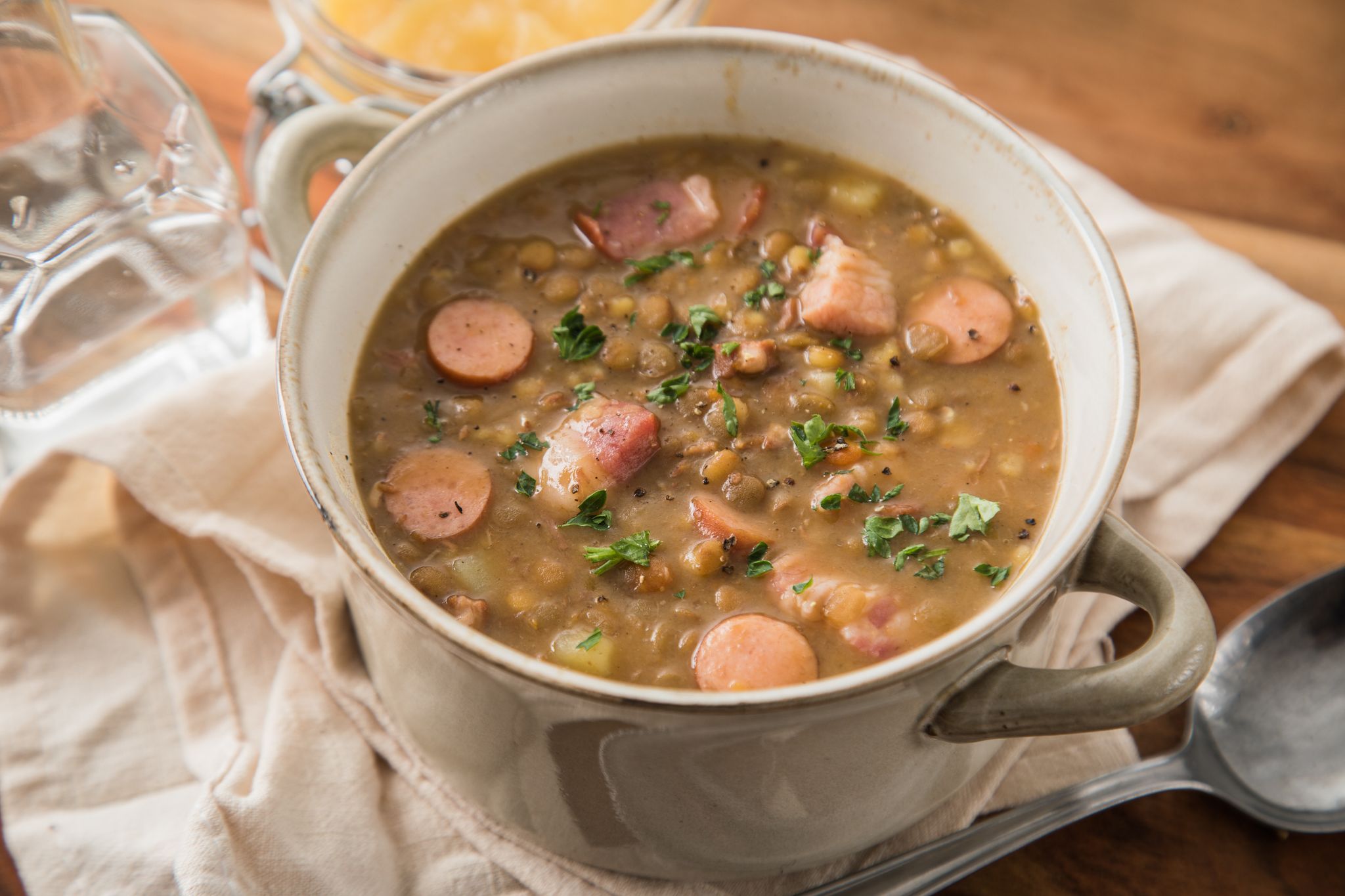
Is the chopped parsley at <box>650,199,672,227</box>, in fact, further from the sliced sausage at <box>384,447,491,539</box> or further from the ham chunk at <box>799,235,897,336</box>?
the sliced sausage at <box>384,447,491,539</box>

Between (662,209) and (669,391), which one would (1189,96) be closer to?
(662,209)

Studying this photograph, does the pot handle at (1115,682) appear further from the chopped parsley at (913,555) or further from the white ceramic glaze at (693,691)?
the chopped parsley at (913,555)

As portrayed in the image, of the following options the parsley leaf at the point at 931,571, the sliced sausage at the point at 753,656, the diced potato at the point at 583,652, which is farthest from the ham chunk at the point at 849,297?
the diced potato at the point at 583,652

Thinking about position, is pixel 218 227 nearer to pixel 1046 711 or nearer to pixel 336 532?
pixel 336 532

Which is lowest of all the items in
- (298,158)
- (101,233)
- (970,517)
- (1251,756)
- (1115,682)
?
(1251,756)

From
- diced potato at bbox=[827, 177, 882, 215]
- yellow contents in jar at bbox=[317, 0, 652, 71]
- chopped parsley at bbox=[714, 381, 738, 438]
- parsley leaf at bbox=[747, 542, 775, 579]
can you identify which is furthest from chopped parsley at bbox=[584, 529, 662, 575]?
yellow contents in jar at bbox=[317, 0, 652, 71]

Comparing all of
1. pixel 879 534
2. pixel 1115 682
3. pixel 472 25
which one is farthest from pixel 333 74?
pixel 1115 682
